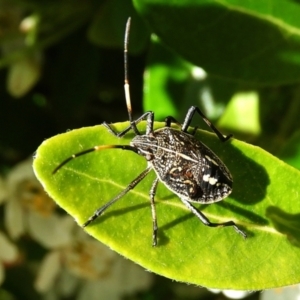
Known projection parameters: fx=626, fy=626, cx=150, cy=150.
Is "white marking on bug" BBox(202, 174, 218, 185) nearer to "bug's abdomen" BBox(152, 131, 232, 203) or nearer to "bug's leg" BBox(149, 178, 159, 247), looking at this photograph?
"bug's abdomen" BBox(152, 131, 232, 203)

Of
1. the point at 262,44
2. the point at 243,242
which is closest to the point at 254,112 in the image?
the point at 262,44

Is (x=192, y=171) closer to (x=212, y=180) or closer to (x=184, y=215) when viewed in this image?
(x=212, y=180)

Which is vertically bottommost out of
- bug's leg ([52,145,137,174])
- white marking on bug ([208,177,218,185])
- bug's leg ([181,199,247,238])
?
white marking on bug ([208,177,218,185])

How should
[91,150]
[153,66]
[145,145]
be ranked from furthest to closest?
1. [153,66]
2. [145,145]
3. [91,150]

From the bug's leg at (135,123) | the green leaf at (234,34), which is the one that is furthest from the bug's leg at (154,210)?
the green leaf at (234,34)

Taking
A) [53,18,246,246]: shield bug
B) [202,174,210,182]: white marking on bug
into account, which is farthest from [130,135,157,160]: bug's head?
[202,174,210,182]: white marking on bug

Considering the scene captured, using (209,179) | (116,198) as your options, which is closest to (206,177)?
(209,179)

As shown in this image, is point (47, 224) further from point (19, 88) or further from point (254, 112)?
point (254, 112)

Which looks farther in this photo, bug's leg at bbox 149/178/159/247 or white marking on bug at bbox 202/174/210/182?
white marking on bug at bbox 202/174/210/182
